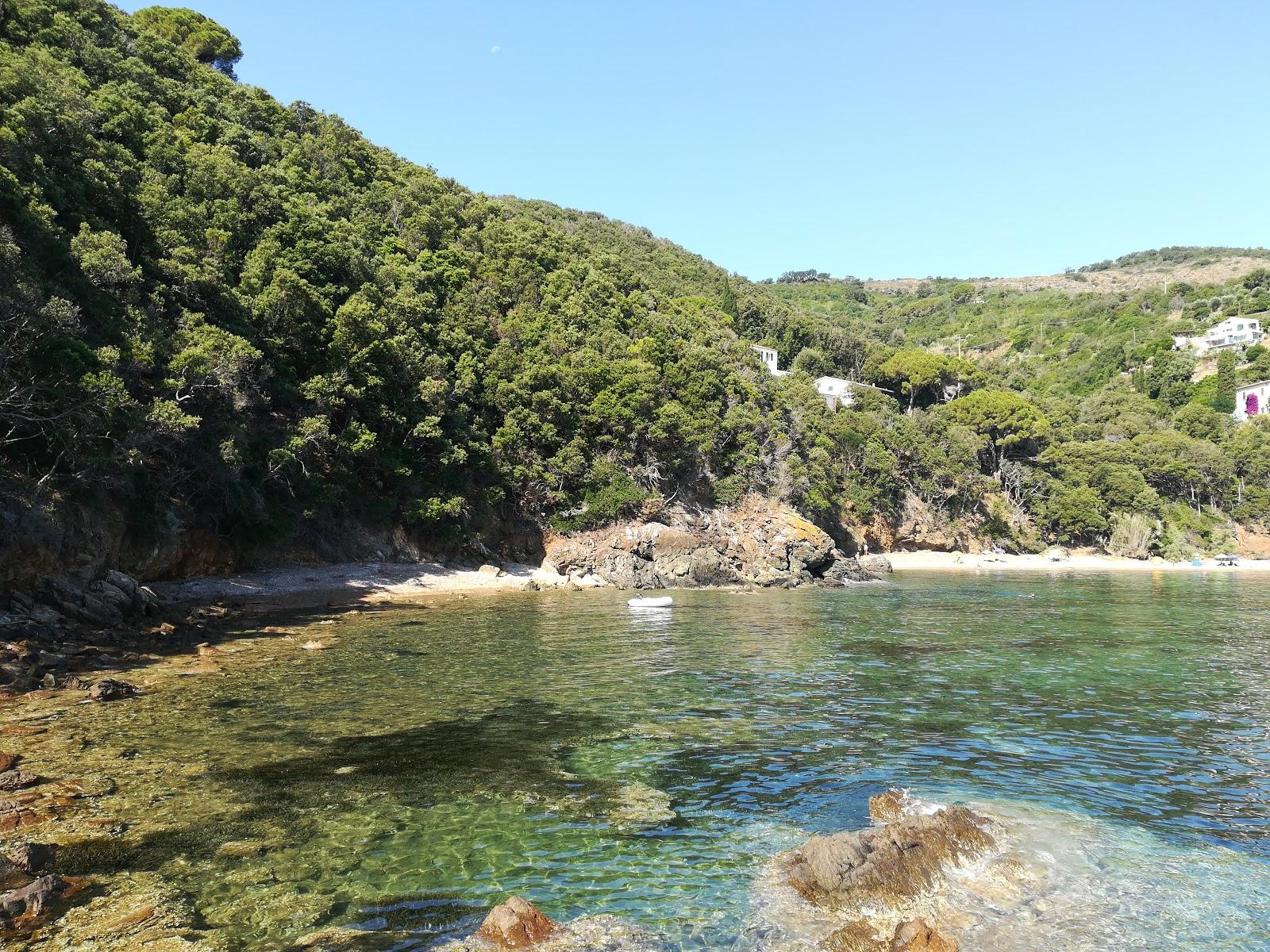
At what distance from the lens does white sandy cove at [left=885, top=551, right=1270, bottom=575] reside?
68938mm

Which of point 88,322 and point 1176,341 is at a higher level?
point 1176,341

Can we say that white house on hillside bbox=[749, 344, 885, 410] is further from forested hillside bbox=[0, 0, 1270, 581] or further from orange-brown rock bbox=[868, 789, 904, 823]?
orange-brown rock bbox=[868, 789, 904, 823]

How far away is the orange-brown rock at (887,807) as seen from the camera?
1024 cm

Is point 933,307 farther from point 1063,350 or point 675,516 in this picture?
point 675,516

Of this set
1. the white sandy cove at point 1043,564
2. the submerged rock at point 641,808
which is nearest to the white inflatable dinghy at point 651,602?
the submerged rock at point 641,808

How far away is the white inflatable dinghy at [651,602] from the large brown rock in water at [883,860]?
86.4 feet

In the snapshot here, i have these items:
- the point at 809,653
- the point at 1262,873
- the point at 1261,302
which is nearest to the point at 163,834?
the point at 1262,873

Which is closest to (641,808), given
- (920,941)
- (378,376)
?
(920,941)

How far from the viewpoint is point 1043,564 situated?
7425 cm

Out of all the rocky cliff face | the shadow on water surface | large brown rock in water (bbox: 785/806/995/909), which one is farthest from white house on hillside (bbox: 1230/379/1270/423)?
the shadow on water surface

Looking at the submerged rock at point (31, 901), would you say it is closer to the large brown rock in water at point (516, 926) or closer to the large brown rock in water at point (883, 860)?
the large brown rock in water at point (516, 926)

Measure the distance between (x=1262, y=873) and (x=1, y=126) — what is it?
125ft

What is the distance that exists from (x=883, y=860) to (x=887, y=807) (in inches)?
83.6

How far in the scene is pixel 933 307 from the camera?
192000 mm
